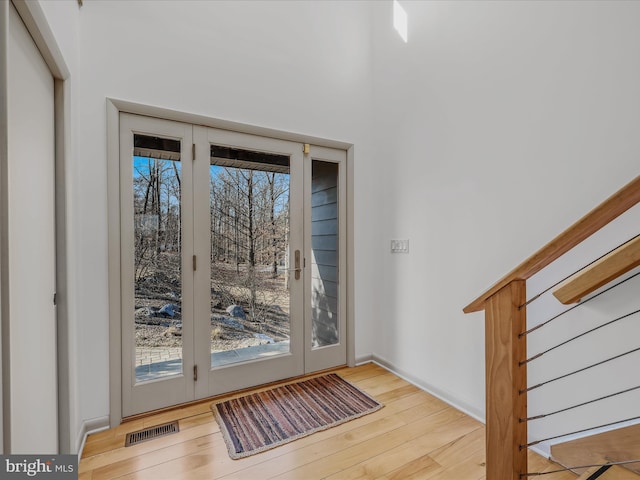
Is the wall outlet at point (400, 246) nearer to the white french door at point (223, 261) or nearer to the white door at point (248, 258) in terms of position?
the white french door at point (223, 261)

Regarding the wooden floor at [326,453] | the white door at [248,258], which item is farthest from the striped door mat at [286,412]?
the white door at [248,258]

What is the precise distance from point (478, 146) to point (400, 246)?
101 centimetres

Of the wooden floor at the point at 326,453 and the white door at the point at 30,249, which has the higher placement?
the white door at the point at 30,249

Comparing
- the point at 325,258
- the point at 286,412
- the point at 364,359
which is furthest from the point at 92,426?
the point at 364,359

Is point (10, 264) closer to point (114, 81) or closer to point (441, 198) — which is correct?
point (114, 81)

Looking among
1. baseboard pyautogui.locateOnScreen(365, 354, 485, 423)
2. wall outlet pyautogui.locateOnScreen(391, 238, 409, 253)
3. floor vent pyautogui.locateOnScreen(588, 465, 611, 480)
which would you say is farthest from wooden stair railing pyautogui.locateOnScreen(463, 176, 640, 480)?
wall outlet pyautogui.locateOnScreen(391, 238, 409, 253)

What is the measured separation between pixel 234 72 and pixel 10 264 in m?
1.98

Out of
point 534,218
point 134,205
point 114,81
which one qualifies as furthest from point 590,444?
point 114,81

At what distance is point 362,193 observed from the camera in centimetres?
304

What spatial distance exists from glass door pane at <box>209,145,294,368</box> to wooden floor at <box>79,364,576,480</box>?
0.58 m

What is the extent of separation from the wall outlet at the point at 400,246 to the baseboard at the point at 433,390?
102 cm

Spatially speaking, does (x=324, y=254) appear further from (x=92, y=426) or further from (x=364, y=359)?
(x=92, y=426)

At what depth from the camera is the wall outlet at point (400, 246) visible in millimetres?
2736

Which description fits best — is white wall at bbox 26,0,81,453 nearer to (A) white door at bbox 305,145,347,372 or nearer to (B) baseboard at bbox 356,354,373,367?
(A) white door at bbox 305,145,347,372
